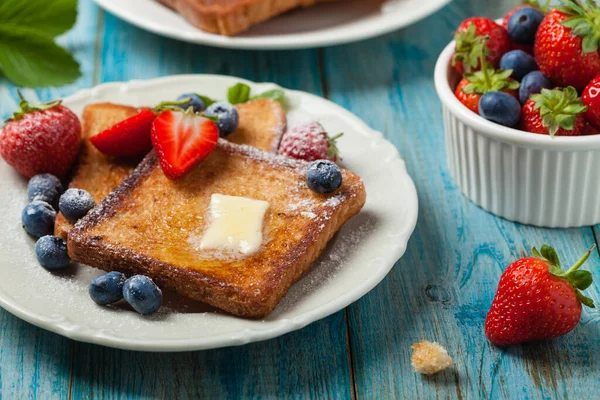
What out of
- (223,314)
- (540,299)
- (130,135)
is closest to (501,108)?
(540,299)

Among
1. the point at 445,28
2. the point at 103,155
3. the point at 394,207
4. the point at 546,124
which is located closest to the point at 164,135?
the point at 103,155

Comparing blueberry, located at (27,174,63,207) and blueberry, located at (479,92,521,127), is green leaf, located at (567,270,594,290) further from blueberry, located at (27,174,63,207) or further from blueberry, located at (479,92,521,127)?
blueberry, located at (27,174,63,207)

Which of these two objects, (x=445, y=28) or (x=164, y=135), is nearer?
(x=164, y=135)

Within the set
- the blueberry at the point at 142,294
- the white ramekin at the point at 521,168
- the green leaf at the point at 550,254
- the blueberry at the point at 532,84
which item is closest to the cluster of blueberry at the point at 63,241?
the blueberry at the point at 142,294

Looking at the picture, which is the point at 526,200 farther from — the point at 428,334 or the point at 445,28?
the point at 445,28

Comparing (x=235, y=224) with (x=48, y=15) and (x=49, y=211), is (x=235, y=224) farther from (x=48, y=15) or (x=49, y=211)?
(x=48, y=15)

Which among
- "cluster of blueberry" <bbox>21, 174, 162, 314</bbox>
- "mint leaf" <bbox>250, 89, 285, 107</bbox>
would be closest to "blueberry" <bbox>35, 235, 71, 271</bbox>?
"cluster of blueberry" <bbox>21, 174, 162, 314</bbox>
